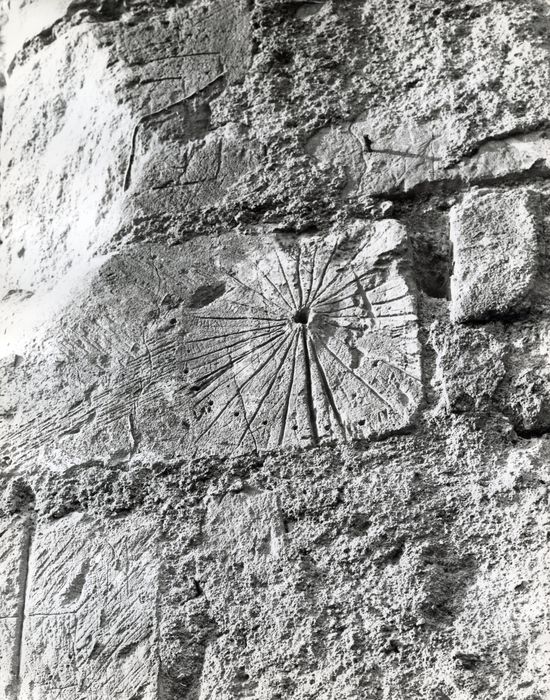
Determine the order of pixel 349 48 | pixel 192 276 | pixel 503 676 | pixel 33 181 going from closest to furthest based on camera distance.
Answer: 1. pixel 503 676
2. pixel 192 276
3. pixel 349 48
4. pixel 33 181

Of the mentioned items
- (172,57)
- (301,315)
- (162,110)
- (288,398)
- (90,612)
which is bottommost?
(90,612)

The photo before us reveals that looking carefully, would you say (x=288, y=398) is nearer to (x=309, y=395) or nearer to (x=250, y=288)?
(x=309, y=395)

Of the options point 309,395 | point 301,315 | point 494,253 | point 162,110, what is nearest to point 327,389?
point 309,395

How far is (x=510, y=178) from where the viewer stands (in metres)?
Result: 1.62

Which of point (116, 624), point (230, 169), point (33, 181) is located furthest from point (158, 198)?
point (116, 624)

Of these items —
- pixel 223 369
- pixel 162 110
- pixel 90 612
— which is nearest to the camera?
pixel 90 612

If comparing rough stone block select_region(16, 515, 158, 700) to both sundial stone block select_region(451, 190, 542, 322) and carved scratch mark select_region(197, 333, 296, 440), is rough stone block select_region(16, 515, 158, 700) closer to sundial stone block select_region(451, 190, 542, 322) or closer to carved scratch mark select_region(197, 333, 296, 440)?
carved scratch mark select_region(197, 333, 296, 440)

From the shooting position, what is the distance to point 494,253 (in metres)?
1.55

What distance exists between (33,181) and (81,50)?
0.25 m

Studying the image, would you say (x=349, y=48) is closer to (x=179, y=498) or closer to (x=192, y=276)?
(x=192, y=276)

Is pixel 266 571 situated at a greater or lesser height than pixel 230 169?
lesser

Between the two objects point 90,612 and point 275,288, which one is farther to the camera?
point 275,288

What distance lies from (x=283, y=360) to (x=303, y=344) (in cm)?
4

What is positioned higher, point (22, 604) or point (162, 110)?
point (162, 110)
